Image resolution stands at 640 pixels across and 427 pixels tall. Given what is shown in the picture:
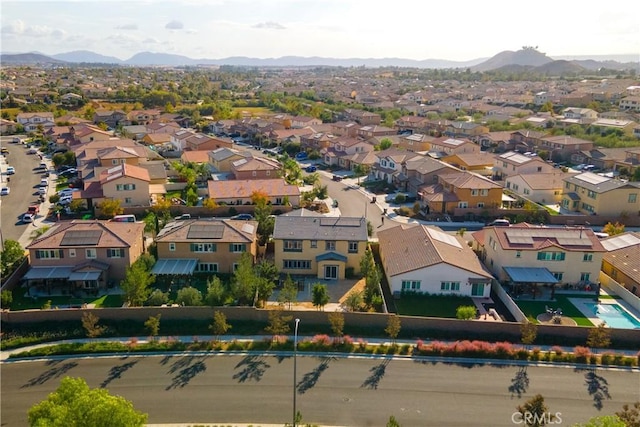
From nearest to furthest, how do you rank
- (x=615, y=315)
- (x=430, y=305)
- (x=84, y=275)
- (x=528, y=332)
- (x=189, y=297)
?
1. (x=528, y=332)
2. (x=189, y=297)
3. (x=615, y=315)
4. (x=430, y=305)
5. (x=84, y=275)

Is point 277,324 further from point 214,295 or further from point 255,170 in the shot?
point 255,170

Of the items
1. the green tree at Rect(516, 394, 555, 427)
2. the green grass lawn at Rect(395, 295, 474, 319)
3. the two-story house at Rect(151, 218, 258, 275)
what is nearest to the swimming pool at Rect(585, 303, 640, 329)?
the green grass lawn at Rect(395, 295, 474, 319)

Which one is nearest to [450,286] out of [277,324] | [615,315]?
[615,315]

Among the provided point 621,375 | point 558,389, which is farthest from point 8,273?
point 621,375

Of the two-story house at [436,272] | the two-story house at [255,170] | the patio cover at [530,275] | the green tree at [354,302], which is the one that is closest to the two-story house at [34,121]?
the two-story house at [255,170]

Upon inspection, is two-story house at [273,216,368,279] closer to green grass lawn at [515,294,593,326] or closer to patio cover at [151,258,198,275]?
patio cover at [151,258,198,275]

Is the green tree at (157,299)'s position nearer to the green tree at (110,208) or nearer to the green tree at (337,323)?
the green tree at (337,323)
